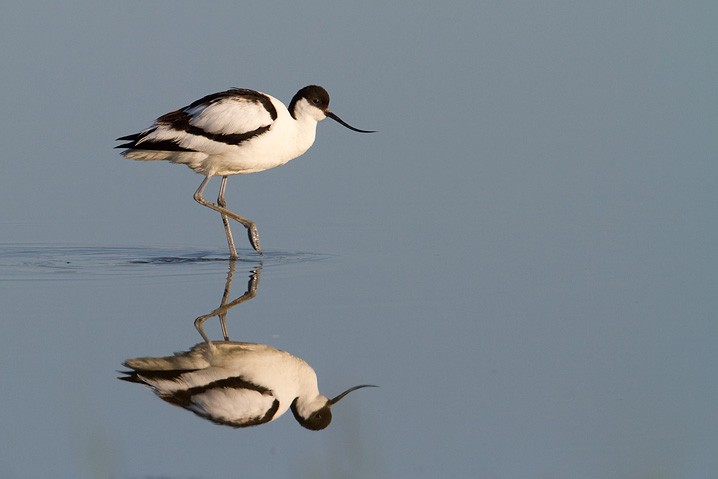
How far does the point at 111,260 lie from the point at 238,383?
3902mm

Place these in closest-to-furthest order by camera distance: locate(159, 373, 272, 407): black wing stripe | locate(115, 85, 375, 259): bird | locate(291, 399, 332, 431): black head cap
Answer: locate(291, 399, 332, 431): black head cap < locate(159, 373, 272, 407): black wing stripe < locate(115, 85, 375, 259): bird

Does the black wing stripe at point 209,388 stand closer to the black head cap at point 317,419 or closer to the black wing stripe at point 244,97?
the black head cap at point 317,419

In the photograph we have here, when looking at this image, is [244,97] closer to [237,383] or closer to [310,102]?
[310,102]

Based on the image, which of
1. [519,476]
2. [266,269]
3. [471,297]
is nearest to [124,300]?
[266,269]

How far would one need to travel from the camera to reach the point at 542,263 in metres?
9.59

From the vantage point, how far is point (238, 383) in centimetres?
627

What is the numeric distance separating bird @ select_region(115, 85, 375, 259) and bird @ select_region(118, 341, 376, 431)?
3549mm

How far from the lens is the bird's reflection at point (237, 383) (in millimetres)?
5902

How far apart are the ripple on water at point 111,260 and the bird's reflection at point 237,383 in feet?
8.19

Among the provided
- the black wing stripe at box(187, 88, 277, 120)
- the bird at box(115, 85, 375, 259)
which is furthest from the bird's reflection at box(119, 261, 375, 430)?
the black wing stripe at box(187, 88, 277, 120)

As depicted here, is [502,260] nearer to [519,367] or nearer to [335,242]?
[335,242]

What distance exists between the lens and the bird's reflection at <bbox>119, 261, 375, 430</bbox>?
232 inches

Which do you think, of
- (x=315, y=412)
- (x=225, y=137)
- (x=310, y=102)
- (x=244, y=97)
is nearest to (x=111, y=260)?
(x=225, y=137)

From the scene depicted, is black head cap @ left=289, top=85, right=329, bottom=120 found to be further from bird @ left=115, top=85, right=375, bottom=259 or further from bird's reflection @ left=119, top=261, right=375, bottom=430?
bird's reflection @ left=119, top=261, right=375, bottom=430
